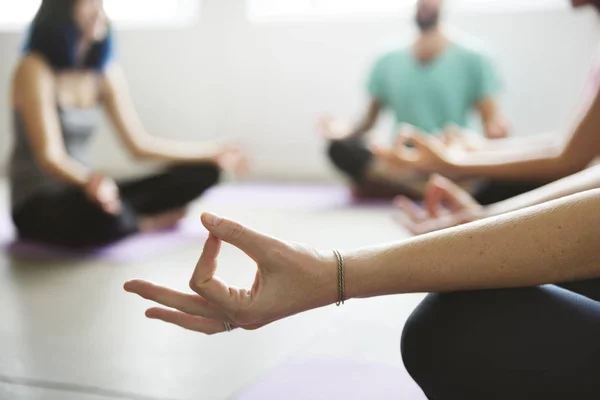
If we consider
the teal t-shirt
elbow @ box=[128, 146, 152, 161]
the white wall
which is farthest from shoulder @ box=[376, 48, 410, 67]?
elbow @ box=[128, 146, 152, 161]

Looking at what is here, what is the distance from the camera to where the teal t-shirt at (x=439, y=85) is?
3902mm

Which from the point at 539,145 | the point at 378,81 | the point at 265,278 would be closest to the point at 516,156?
the point at 539,145

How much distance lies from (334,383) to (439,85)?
2.80m

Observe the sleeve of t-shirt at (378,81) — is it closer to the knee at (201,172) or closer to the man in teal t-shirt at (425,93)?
the man in teal t-shirt at (425,93)

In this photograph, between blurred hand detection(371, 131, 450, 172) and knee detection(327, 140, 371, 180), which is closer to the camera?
blurred hand detection(371, 131, 450, 172)

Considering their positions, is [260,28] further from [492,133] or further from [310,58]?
[492,133]

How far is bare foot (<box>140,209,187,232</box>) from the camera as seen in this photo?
3083 mm

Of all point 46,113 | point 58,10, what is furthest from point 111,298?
point 58,10

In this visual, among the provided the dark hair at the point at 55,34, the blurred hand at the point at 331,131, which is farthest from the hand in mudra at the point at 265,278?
the blurred hand at the point at 331,131

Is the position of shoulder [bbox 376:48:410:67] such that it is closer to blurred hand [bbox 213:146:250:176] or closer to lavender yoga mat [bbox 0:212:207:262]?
blurred hand [bbox 213:146:250:176]

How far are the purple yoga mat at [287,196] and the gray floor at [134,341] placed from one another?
51.4 inches

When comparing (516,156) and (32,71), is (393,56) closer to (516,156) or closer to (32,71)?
(32,71)

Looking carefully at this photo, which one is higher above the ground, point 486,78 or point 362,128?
point 486,78

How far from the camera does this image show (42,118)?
8.87 ft
